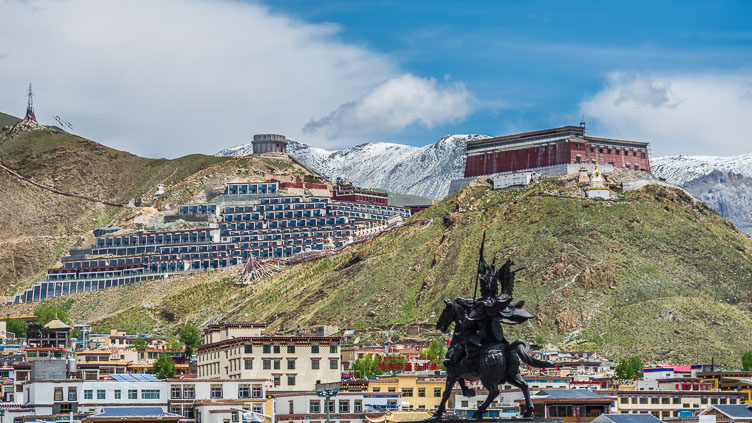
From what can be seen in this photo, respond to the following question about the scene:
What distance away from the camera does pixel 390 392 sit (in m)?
138

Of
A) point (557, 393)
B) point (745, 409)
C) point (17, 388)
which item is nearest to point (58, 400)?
point (17, 388)

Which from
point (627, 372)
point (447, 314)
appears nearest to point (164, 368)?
point (627, 372)

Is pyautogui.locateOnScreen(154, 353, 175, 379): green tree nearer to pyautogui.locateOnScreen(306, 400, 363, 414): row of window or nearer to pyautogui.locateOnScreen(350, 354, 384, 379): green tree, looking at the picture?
pyautogui.locateOnScreen(350, 354, 384, 379): green tree

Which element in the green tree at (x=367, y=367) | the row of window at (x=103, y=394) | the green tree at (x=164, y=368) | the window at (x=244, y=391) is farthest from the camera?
the green tree at (x=164, y=368)

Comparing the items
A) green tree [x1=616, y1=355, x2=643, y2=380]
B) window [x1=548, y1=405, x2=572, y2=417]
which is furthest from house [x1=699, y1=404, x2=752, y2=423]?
green tree [x1=616, y1=355, x2=643, y2=380]

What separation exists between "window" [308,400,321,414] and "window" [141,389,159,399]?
11.5 metres

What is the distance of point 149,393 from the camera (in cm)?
12100

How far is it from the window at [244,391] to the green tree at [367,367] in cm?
5335

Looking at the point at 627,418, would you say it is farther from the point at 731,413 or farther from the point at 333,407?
the point at 333,407

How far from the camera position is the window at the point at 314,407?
12412 cm

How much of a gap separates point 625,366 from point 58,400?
95239mm

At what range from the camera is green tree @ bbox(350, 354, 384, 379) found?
184 meters

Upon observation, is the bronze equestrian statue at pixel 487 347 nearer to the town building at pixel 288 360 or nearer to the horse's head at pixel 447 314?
the horse's head at pixel 447 314

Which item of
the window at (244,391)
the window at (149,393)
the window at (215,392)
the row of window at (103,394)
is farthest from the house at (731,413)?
the row of window at (103,394)
